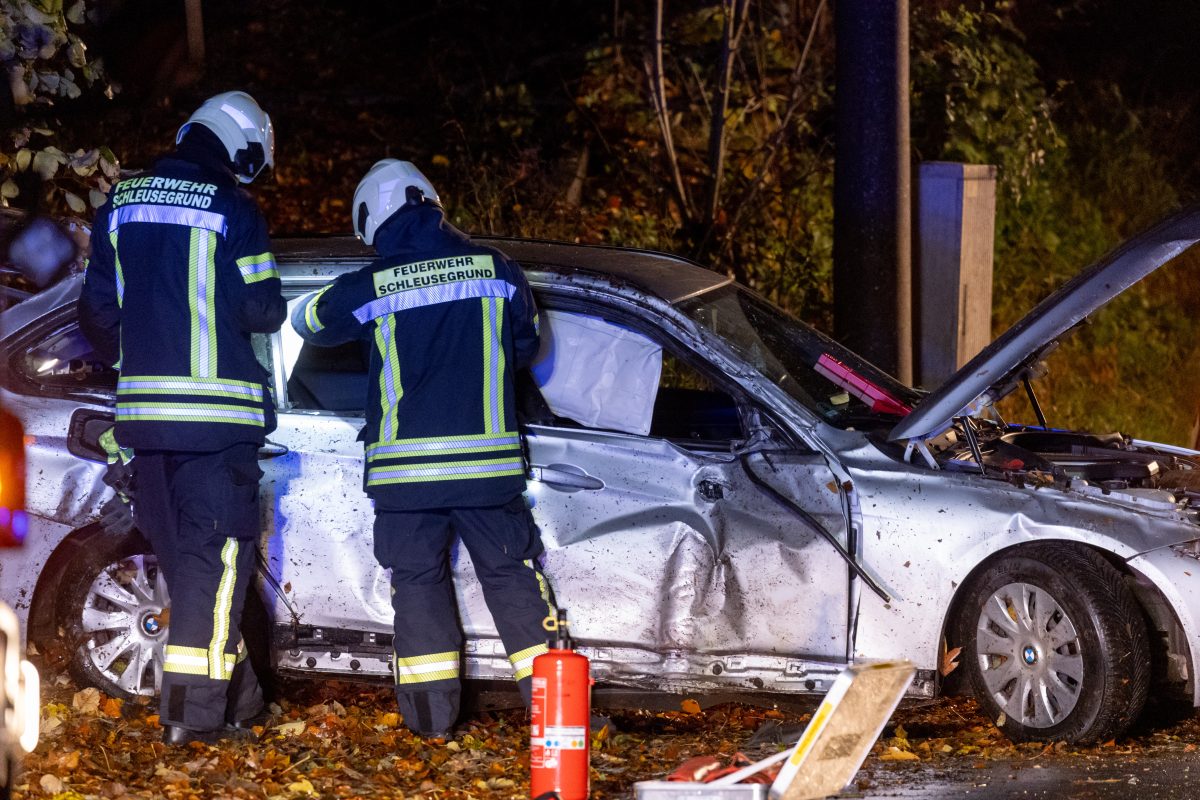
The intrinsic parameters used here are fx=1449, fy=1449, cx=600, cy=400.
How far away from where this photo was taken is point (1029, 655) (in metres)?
4.86

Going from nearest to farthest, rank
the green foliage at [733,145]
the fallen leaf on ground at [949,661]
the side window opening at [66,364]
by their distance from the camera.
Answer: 1. the fallen leaf on ground at [949,661]
2. the side window opening at [66,364]
3. the green foliage at [733,145]

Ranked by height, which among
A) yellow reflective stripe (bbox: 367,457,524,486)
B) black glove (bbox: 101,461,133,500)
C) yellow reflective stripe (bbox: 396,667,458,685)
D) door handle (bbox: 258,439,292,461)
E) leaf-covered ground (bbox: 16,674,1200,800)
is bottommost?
leaf-covered ground (bbox: 16,674,1200,800)

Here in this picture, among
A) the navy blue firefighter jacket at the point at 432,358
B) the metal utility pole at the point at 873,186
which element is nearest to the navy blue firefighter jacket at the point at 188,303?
the navy blue firefighter jacket at the point at 432,358

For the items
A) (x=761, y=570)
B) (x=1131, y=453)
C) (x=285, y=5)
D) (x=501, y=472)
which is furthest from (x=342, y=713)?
(x=285, y=5)

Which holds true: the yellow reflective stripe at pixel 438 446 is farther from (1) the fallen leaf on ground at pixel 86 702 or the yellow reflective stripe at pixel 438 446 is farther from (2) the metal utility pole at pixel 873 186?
(2) the metal utility pole at pixel 873 186

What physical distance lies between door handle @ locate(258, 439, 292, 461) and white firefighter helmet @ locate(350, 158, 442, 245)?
2.61 feet

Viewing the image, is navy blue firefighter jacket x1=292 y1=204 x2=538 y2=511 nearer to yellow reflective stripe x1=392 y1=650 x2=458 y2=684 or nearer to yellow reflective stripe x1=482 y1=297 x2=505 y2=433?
yellow reflective stripe x1=482 y1=297 x2=505 y2=433

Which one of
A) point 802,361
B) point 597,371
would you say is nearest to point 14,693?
point 597,371

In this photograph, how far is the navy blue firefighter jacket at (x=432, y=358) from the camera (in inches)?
188

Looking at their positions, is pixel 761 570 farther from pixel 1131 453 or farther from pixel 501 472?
pixel 1131 453

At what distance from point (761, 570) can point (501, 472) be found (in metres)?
0.95

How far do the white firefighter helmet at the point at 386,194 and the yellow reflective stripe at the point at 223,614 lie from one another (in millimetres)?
1167

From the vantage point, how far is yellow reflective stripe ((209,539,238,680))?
4.82 metres

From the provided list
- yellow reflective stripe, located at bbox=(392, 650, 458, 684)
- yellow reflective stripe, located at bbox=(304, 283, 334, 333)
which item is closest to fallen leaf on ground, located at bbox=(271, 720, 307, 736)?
yellow reflective stripe, located at bbox=(392, 650, 458, 684)
